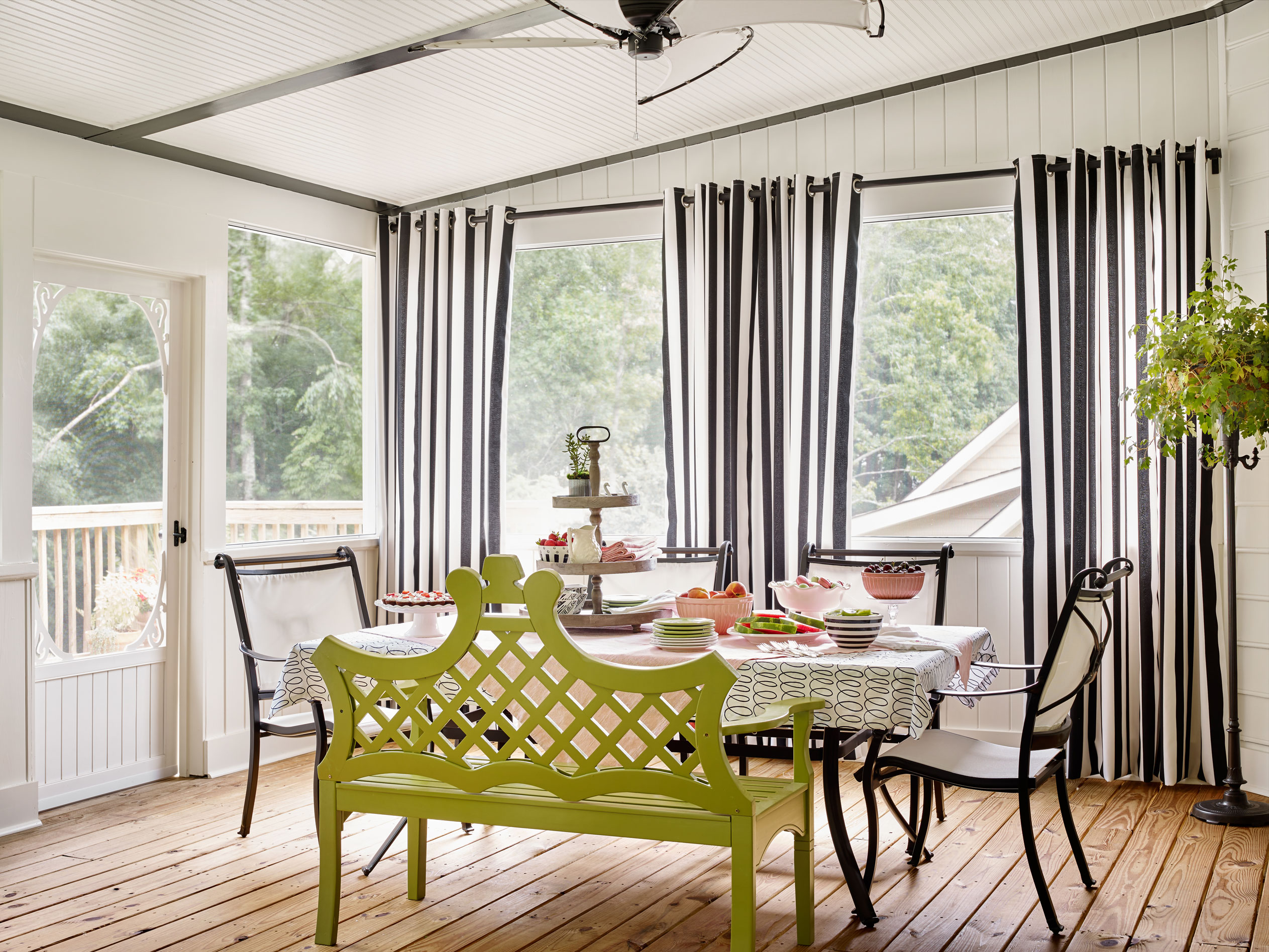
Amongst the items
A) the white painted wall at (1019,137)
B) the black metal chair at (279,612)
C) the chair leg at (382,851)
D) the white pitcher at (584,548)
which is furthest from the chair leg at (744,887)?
the white painted wall at (1019,137)

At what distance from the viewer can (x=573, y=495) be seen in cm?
344

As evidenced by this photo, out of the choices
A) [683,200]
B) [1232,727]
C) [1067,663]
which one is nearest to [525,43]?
[1067,663]

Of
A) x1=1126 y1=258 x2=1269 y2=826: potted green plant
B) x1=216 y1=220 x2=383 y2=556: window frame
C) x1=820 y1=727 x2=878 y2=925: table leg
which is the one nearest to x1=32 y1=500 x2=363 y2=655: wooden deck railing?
x1=216 y1=220 x2=383 y2=556: window frame

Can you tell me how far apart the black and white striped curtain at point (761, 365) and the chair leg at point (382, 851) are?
6.41ft

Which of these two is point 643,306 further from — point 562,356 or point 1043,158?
point 1043,158

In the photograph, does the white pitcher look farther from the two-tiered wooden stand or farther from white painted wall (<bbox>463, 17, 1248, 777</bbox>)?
white painted wall (<bbox>463, 17, 1248, 777</bbox>)

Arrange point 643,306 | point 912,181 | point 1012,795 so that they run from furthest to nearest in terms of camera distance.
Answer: point 643,306
point 912,181
point 1012,795

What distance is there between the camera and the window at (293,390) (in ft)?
16.0

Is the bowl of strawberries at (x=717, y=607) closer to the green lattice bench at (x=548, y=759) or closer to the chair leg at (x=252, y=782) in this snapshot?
the green lattice bench at (x=548, y=759)

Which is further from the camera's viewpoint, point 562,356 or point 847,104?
point 562,356

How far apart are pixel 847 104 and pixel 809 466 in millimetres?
1598

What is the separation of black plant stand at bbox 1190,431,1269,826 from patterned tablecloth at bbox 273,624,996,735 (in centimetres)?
133

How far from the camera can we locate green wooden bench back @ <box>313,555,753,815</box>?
2.26 m

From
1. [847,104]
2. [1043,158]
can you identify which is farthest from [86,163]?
[1043,158]
